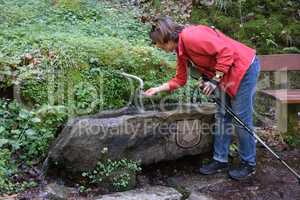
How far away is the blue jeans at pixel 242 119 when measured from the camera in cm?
411

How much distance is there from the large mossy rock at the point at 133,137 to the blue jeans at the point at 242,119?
0.15 m

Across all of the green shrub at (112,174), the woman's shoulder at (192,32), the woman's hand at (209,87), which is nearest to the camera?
the woman's shoulder at (192,32)

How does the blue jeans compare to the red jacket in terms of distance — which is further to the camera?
the blue jeans

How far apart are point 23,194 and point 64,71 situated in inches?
64.0

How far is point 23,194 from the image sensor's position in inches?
153

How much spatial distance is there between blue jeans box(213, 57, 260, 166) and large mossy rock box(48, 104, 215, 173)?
15 centimetres

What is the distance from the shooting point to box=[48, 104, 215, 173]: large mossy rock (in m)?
4.01

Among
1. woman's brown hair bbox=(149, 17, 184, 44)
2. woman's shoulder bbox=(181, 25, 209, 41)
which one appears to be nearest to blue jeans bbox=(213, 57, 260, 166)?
woman's shoulder bbox=(181, 25, 209, 41)

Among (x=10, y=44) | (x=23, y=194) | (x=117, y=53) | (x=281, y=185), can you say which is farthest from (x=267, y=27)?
(x=23, y=194)

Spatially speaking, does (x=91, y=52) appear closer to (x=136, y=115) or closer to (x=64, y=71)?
(x=64, y=71)

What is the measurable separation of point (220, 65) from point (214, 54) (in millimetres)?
109

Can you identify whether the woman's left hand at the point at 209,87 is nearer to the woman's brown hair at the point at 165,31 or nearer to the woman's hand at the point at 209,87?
the woman's hand at the point at 209,87

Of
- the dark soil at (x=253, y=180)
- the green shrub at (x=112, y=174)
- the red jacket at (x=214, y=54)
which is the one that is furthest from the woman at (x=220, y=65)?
the green shrub at (x=112, y=174)

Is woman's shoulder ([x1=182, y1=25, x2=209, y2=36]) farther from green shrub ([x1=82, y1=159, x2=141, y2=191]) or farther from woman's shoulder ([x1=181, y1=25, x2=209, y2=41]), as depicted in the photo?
green shrub ([x1=82, y1=159, x2=141, y2=191])
